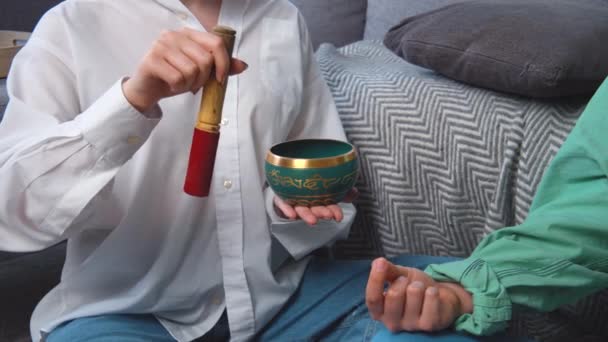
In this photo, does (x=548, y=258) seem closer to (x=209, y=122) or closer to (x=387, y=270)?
(x=387, y=270)

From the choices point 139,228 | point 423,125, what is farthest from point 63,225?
point 423,125

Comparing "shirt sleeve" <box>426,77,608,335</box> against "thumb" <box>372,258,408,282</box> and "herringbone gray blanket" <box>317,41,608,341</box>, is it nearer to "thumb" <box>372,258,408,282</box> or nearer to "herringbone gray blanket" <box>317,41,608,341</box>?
"thumb" <box>372,258,408,282</box>

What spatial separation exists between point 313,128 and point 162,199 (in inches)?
10.9

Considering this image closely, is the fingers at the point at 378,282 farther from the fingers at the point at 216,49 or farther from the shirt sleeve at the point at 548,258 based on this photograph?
the fingers at the point at 216,49

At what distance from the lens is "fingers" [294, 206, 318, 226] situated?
84 cm

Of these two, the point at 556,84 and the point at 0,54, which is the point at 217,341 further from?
the point at 0,54

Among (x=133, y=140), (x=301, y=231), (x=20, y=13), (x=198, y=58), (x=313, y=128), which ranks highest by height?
(x=198, y=58)

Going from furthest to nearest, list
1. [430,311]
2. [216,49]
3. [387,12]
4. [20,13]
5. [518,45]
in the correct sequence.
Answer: [20,13]
[387,12]
[518,45]
[216,49]
[430,311]

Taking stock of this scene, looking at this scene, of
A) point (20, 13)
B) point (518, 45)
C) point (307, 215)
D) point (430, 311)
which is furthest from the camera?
point (20, 13)

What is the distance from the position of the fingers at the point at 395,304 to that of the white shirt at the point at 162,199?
1.12 feet

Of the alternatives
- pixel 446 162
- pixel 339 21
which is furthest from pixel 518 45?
pixel 339 21

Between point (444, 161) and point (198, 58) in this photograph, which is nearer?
point (198, 58)

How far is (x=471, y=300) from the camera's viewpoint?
64cm

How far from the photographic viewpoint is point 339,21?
1959 mm
